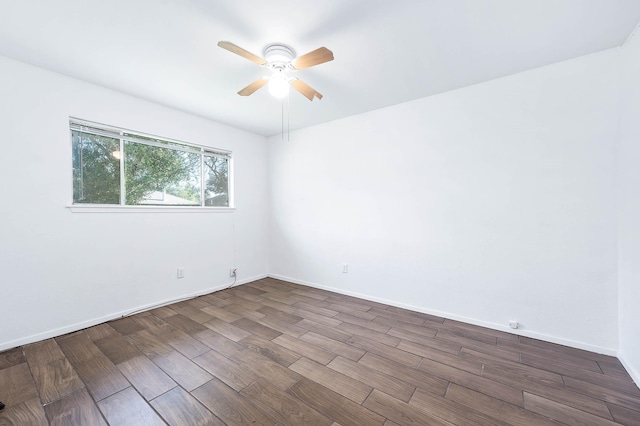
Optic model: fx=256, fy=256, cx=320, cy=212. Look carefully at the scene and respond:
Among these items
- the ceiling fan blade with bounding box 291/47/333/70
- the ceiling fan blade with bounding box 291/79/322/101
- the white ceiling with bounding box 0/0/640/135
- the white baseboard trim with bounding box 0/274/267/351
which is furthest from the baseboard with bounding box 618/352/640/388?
the white baseboard trim with bounding box 0/274/267/351

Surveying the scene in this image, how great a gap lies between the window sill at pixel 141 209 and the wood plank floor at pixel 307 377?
3.82ft

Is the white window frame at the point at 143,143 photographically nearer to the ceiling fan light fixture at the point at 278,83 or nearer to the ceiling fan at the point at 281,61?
the ceiling fan at the point at 281,61

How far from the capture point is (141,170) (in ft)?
10.0

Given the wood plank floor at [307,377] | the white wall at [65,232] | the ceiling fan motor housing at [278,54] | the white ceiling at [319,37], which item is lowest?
the wood plank floor at [307,377]

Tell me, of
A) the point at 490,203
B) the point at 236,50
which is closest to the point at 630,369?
the point at 490,203

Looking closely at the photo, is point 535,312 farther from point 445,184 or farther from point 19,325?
point 19,325

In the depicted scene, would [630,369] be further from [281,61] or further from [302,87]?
[281,61]

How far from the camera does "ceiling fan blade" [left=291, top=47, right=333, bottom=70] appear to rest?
1709mm

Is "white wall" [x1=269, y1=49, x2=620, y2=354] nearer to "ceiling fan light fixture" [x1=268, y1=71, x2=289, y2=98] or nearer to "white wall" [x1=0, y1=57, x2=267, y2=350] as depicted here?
"ceiling fan light fixture" [x1=268, y1=71, x2=289, y2=98]

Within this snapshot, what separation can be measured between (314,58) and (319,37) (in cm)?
19

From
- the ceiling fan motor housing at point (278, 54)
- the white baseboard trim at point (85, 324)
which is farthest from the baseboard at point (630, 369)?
the white baseboard trim at point (85, 324)

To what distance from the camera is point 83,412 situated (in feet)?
4.87

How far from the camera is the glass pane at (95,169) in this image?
2572mm

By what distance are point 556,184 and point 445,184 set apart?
2.90 feet
